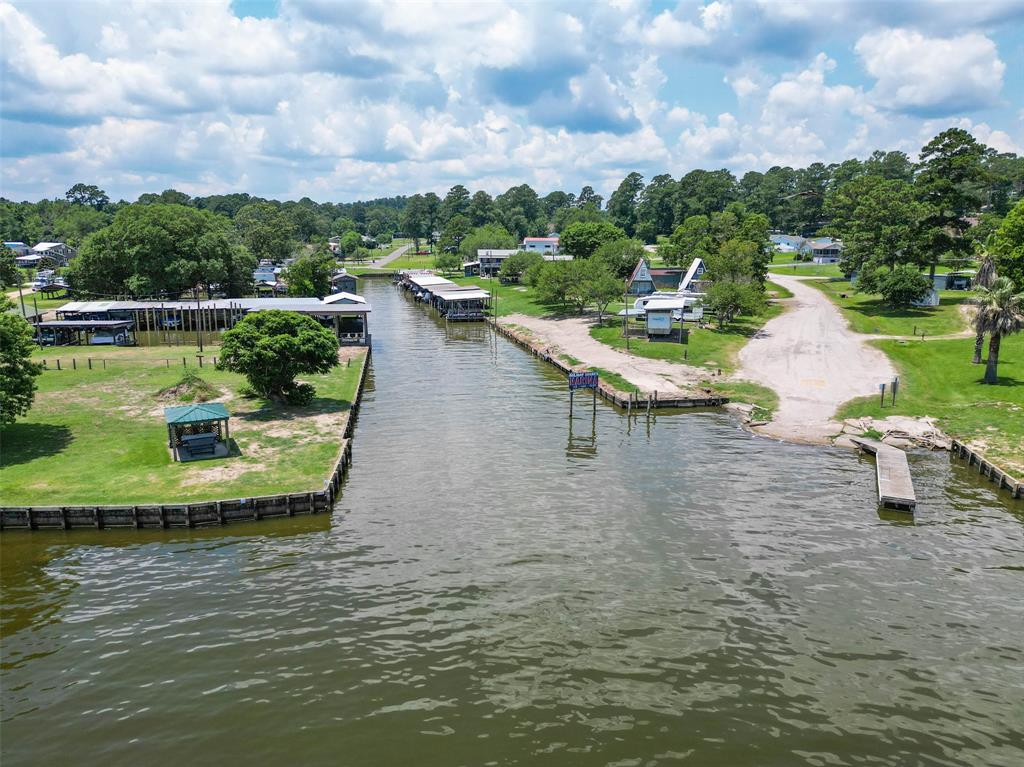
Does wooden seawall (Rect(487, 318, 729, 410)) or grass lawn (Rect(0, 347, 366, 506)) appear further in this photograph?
wooden seawall (Rect(487, 318, 729, 410))

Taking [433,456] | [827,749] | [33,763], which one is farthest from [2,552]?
[827,749]

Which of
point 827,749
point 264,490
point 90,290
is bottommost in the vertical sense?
point 827,749

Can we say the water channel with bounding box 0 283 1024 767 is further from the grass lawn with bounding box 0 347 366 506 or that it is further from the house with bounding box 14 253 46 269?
the house with bounding box 14 253 46 269

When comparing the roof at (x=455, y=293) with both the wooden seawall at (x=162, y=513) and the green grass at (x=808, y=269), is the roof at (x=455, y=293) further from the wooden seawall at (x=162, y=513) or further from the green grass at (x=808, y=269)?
the wooden seawall at (x=162, y=513)

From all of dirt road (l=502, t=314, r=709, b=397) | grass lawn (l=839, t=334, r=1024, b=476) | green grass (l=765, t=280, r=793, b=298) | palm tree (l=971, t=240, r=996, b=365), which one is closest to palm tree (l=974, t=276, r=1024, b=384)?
grass lawn (l=839, t=334, r=1024, b=476)

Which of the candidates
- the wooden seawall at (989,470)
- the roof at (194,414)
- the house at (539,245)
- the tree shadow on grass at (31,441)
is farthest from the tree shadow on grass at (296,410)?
the house at (539,245)

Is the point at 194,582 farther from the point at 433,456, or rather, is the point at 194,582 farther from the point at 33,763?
the point at 433,456
